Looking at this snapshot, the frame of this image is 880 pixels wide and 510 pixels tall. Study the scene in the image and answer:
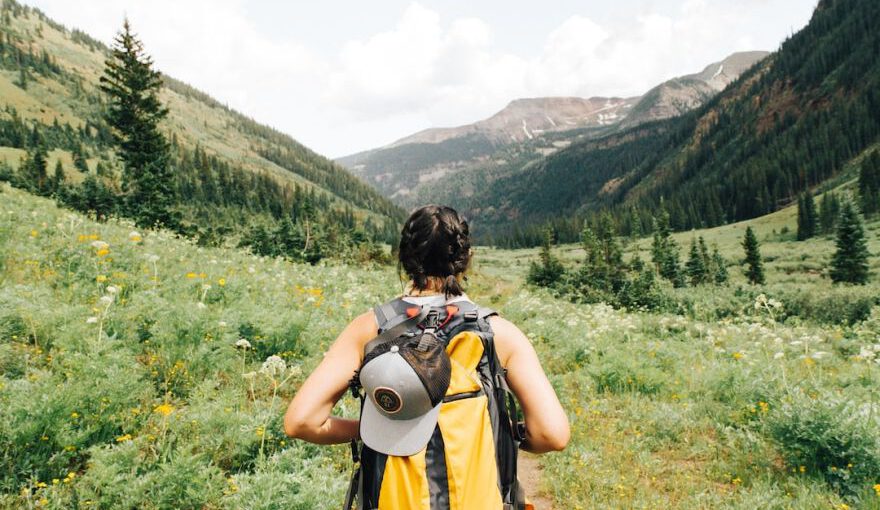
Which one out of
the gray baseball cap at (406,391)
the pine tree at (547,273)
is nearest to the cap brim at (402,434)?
the gray baseball cap at (406,391)

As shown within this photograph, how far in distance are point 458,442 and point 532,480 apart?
13.4 ft

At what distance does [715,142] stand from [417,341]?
201 metres

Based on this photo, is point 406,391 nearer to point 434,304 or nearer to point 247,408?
point 434,304

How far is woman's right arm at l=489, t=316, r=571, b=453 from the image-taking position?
2.30 meters

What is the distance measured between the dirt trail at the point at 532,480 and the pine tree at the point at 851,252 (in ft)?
167

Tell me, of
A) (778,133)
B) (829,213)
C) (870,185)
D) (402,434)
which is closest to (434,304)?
(402,434)

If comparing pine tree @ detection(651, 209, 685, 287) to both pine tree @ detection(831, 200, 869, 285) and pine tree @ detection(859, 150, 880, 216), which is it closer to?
pine tree @ detection(831, 200, 869, 285)

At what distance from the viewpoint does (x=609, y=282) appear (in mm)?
41875

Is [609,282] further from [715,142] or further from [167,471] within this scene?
[715,142]

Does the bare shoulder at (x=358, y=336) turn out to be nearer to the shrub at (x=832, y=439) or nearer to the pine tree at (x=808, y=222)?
the shrub at (x=832, y=439)

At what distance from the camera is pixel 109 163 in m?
83.2

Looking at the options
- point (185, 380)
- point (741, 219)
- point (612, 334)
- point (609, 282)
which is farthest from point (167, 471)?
point (741, 219)

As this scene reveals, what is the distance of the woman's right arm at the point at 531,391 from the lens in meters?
2.30

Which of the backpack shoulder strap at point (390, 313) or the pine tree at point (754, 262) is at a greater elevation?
the backpack shoulder strap at point (390, 313)
